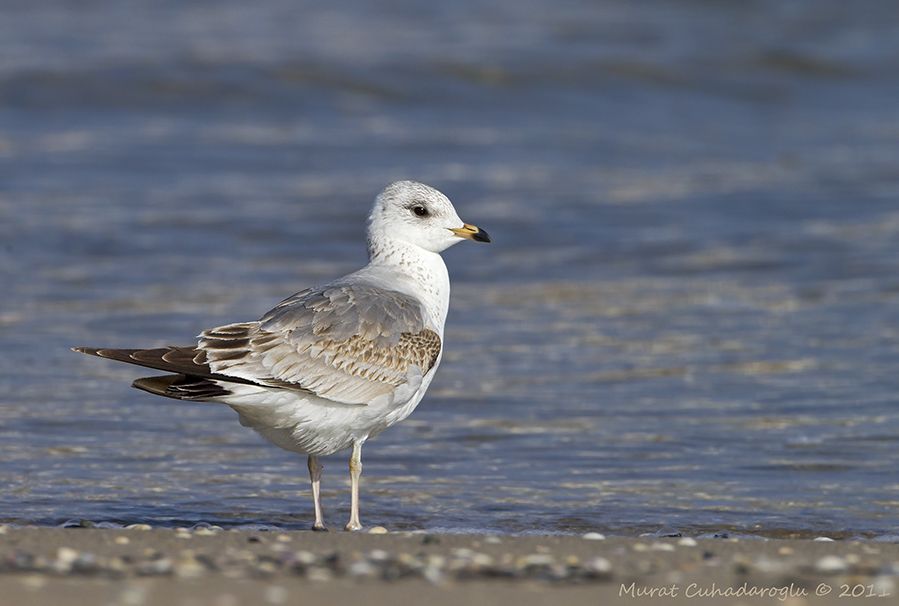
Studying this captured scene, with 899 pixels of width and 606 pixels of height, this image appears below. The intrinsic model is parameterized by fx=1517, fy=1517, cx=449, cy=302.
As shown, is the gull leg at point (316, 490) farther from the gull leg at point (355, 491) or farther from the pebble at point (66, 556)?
the pebble at point (66, 556)

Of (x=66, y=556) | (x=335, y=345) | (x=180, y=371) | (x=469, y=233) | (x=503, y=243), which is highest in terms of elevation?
(x=503, y=243)

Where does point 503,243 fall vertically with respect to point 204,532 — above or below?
above

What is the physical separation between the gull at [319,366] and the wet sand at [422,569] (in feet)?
2.16

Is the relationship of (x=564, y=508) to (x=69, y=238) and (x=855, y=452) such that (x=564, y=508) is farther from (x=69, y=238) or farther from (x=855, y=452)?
(x=69, y=238)

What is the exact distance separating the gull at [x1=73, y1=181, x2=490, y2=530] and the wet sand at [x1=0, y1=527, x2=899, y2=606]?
2.16 feet

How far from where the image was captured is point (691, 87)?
1955 centimetres

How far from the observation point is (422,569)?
517cm

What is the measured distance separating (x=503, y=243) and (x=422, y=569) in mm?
8335

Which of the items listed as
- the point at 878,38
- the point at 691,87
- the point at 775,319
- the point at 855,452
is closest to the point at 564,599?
the point at 855,452

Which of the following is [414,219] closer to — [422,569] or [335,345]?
[335,345]

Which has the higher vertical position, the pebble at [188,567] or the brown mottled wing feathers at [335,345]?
the brown mottled wing feathers at [335,345]

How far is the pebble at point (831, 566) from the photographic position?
5.26 metres

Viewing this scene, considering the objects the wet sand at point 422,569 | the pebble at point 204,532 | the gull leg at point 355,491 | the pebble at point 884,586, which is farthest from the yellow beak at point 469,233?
the pebble at point 884,586

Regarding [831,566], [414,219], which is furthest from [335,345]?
[831,566]
